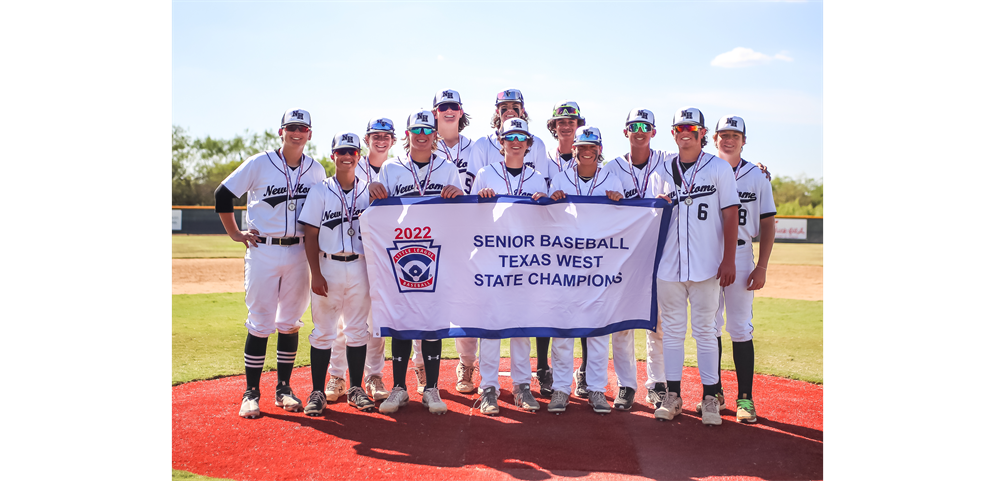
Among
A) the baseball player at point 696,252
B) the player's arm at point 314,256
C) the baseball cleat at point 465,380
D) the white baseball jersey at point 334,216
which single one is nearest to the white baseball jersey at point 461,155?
the white baseball jersey at point 334,216

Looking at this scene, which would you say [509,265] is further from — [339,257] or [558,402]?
[339,257]

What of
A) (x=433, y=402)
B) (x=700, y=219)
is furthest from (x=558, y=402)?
(x=700, y=219)

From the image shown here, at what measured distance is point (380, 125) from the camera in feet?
19.7

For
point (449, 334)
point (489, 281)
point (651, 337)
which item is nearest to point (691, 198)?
point (651, 337)

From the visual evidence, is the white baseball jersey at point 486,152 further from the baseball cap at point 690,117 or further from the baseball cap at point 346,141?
the baseball cap at point 690,117

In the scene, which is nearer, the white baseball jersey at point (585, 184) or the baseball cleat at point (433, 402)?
the baseball cleat at point (433, 402)

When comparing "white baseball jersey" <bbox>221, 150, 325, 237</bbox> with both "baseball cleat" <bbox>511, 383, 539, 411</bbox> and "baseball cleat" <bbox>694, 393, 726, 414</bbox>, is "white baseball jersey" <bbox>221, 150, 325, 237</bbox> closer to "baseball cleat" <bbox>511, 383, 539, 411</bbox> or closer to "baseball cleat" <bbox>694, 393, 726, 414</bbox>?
"baseball cleat" <bbox>511, 383, 539, 411</bbox>

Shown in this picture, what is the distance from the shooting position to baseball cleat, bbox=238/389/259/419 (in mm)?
5254

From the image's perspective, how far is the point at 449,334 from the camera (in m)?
5.53

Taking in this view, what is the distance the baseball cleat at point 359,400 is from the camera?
216 inches

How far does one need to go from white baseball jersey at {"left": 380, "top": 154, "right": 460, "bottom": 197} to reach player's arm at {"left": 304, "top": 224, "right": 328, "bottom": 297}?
0.73 m

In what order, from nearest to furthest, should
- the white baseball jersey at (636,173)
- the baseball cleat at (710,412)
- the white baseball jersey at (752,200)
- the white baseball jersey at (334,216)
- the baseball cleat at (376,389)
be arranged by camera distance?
the baseball cleat at (710,412), the white baseball jersey at (334,216), the white baseball jersey at (752,200), the white baseball jersey at (636,173), the baseball cleat at (376,389)

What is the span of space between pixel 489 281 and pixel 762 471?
8.27 feet

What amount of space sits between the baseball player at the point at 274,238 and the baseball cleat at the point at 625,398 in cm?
274
